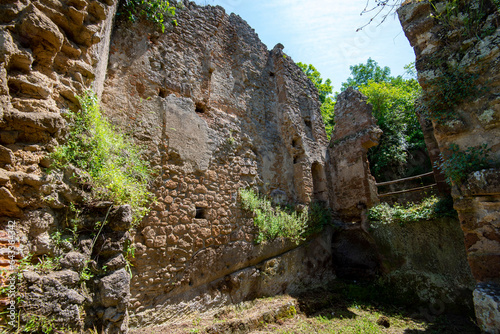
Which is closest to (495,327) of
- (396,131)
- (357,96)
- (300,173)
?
(300,173)

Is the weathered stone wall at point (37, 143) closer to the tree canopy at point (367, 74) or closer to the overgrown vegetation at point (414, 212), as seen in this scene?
the overgrown vegetation at point (414, 212)

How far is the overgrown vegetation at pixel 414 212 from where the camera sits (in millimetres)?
6148

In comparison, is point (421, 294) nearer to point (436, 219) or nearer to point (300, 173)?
point (436, 219)

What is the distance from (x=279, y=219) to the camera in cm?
631

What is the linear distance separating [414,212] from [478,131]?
10.7ft

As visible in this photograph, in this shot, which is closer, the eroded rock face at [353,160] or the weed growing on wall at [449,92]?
the weed growing on wall at [449,92]

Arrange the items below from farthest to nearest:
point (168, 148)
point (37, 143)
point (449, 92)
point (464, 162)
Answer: point (168, 148)
point (449, 92)
point (464, 162)
point (37, 143)

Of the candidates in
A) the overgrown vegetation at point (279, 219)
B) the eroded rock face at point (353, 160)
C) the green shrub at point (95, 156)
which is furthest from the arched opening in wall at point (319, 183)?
the green shrub at point (95, 156)

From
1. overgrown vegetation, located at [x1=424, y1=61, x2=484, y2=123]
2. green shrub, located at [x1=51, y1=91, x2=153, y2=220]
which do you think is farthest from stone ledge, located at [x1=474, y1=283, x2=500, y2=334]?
green shrub, located at [x1=51, y1=91, x2=153, y2=220]

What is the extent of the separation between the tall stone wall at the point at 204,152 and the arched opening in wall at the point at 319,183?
59cm

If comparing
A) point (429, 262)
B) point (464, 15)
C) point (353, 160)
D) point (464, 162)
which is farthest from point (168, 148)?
point (429, 262)

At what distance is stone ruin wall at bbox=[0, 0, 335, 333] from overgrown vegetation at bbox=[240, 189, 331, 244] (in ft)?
0.73

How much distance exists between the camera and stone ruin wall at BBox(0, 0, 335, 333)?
2.30 m

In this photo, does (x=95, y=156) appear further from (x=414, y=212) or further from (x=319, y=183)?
(x=414, y=212)
